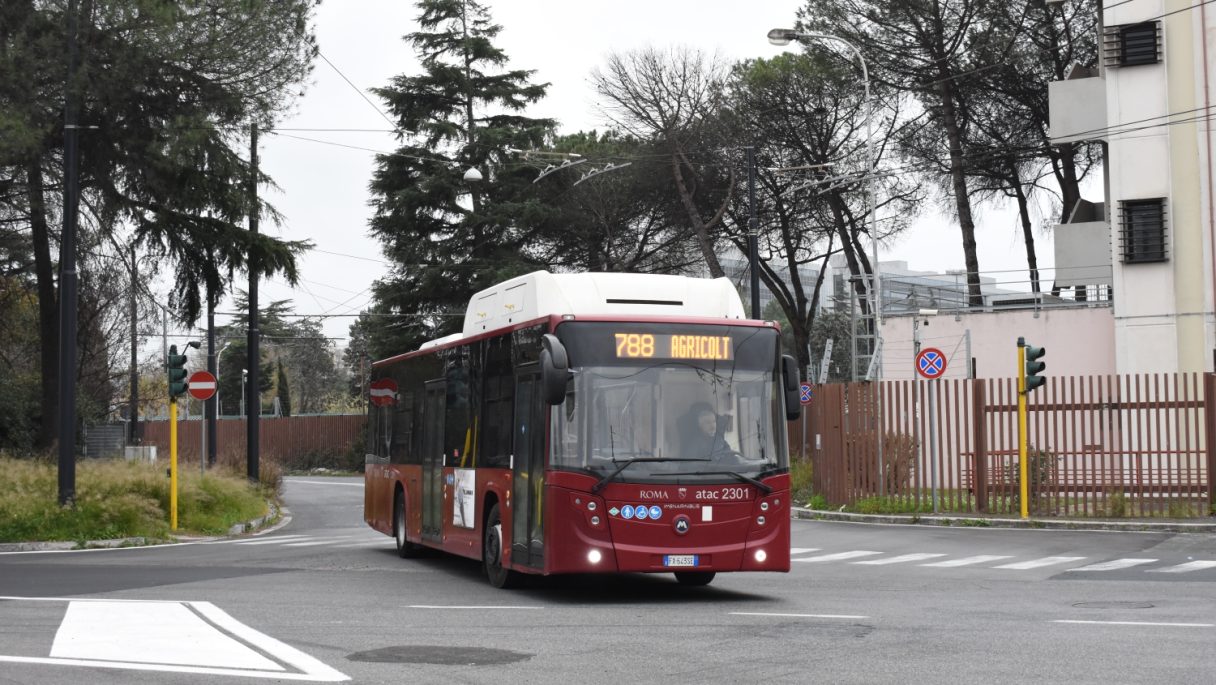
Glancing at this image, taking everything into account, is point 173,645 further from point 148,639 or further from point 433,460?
point 433,460

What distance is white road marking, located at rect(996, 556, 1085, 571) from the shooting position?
18109mm

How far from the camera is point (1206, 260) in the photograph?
3116cm

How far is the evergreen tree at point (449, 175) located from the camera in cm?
5541

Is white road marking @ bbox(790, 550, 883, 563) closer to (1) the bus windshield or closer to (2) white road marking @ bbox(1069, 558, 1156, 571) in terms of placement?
(2) white road marking @ bbox(1069, 558, 1156, 571)

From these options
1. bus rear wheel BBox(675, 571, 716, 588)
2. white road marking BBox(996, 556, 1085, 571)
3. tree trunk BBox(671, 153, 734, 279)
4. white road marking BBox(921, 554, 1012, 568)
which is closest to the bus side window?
bus rear wheel BBox(675, 571, 716, 588)

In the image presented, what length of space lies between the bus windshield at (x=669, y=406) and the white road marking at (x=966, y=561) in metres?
5.28

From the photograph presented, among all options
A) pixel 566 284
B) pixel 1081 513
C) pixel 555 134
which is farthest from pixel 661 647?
pixel 555 134

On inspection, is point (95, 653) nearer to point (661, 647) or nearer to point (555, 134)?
point (661, 647)

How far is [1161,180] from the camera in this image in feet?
104

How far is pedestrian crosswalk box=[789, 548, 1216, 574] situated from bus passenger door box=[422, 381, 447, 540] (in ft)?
13.8

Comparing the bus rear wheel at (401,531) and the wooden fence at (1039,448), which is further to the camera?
the wooden fence at (1039,448)

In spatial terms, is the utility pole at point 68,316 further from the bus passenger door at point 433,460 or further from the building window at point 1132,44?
the building window at point 1132,44

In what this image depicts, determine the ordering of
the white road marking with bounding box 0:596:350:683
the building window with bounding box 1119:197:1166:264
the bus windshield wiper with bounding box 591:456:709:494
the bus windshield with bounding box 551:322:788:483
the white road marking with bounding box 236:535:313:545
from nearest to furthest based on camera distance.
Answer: the white road marking with bounding box 0:596:350:683 → the bus windshield wiper with bounding box 591:456:709:494 → the bus windshield with bounding box 551:322:788:483 → the white road marking with bounding box 236:535:313:545 → the building window with bounding box 1119:197:1166:264

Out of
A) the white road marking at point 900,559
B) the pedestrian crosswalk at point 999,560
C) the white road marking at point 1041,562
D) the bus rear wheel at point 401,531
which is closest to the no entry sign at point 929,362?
the pedestrian crosswalk at point 999,560
